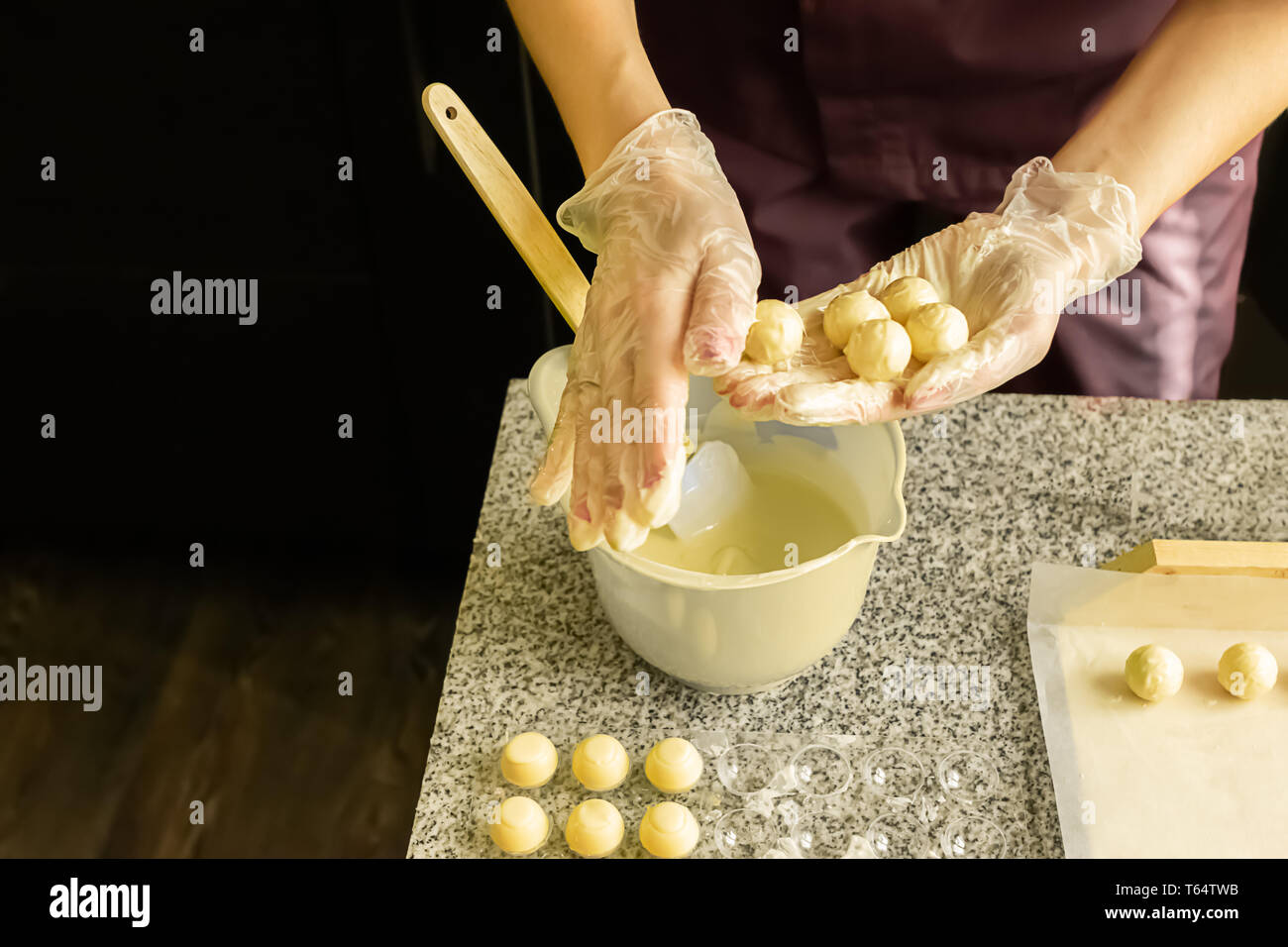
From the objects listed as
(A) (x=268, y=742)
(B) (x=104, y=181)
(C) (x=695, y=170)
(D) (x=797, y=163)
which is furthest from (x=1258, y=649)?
(B) (x=104, y=181)

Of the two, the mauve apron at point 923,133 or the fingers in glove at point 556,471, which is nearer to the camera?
the fingers in glove at point 556,471

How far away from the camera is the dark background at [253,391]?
1852 millimetres

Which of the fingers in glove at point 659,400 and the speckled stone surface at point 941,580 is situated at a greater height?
the fingers in glove at point 659,400

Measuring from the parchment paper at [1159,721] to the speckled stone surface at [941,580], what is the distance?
0.03 m

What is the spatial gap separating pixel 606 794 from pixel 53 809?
1596 millimetres

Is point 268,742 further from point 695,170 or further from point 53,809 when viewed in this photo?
point 695,170

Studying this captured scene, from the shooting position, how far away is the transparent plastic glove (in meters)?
0.86

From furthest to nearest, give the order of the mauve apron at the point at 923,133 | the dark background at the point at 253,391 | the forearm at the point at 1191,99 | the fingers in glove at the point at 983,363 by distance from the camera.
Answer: the dark background at the point at 253,391 < the mauve apron at the point at 923,133 < the forearm at the point at 1191,99 < the fingers in glove at the point at 983,363

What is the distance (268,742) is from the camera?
6.88 ft

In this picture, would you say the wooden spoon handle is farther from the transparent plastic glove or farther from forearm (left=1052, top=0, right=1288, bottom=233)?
forearm (left=1052, top=0, right=1288, bottom=233)

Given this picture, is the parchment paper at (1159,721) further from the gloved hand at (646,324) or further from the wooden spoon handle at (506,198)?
the wooden spoon handle at (506,198)

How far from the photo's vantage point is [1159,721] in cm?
90

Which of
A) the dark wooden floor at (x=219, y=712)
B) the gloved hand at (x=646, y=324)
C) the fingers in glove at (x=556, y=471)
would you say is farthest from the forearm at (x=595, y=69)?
the dark wooden floor at (x=219, y=712)

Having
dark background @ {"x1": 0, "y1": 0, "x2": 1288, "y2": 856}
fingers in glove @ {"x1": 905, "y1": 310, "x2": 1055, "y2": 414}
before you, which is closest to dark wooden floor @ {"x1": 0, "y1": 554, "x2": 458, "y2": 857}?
dark background @ {"x1": 0, "y1": 0, "x2": 1288, "y2": 856}
